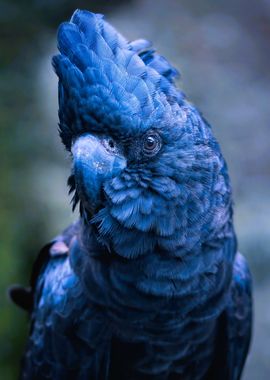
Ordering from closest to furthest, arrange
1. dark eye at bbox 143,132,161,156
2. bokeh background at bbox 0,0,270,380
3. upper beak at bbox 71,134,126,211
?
upper beak at bbox 71,134,126,211 → dark eye at bbox 143,132,161,156 → bokeh background at bbox 0,0,270,380

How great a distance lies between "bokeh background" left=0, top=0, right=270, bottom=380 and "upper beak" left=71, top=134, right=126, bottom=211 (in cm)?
181

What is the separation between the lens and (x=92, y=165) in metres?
2.00

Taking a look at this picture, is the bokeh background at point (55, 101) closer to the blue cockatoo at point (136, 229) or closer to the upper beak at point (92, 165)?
the blue cockatoo at point (136, 229)

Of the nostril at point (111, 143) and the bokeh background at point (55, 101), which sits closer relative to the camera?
the nostril at point (111, 143)

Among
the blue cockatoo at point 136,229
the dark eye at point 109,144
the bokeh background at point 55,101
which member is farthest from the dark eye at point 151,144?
the bokeh background at point 55,101

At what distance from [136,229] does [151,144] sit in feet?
1.04

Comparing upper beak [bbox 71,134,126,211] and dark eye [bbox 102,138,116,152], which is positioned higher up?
dark eye [bbox 102,138,116,152]

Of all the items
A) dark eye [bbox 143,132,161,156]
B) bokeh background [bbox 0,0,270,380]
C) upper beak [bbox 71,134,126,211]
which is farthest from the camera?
bokeh background [bbox 0,0,270,380]

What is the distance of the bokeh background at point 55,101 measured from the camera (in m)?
4.07

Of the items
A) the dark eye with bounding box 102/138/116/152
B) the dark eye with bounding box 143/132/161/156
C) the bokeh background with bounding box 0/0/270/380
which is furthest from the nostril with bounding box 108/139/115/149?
the bokeh background with bounding box 0/0/270/380

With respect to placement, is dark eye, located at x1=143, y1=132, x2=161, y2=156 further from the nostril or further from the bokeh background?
the bokeh background

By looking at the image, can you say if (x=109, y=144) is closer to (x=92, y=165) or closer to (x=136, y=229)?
(x=92, y=165)

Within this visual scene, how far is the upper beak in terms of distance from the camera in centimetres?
200

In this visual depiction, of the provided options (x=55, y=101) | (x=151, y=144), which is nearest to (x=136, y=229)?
(x=151, y=144)
